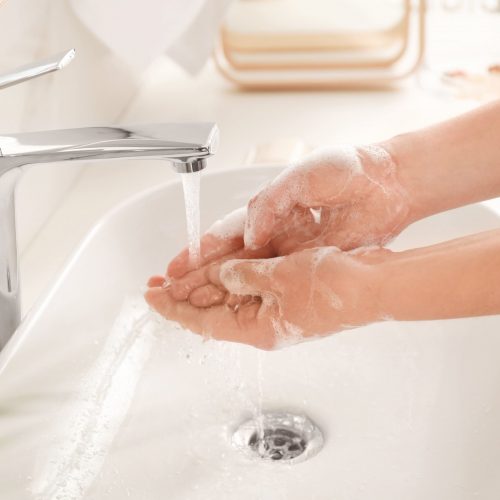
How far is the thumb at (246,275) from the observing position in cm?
79

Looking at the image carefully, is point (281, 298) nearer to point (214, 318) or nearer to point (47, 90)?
point (214, 318)

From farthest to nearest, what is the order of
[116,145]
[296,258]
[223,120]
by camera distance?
[223,120] → [296,258] → [116,145]

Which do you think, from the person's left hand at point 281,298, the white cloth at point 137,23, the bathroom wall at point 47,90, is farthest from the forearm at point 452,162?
the white cloth at point 137,23

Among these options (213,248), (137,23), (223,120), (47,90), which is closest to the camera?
(213,248)

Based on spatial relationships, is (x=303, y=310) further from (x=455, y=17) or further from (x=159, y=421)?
(x=455, y=17)

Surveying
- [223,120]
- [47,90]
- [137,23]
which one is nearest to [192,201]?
[47,90]

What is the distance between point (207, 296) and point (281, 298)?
92 millimetres

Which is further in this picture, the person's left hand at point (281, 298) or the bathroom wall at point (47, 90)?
the bathroom wall at point (47, 90)

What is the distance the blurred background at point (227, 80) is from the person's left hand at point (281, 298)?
0.24 metres

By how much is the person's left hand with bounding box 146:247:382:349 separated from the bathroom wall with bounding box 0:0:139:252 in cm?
21

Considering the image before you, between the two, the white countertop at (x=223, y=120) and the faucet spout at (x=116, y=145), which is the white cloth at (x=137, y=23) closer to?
the white countertop at (x=223, y=120)

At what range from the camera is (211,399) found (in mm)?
857

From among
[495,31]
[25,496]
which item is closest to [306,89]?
[495,31]

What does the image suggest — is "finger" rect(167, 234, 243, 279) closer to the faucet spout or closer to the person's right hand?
the person's right hand
